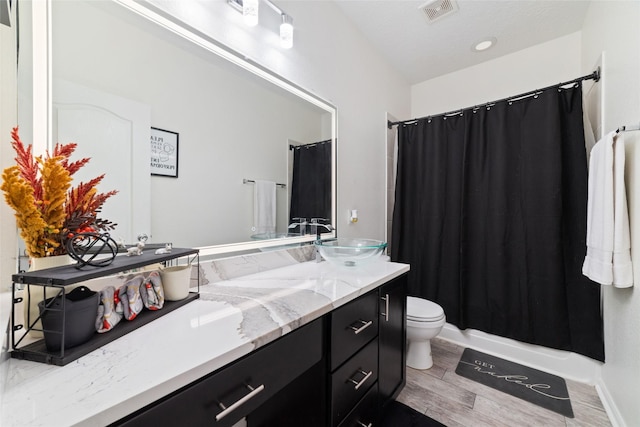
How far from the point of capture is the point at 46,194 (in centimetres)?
62

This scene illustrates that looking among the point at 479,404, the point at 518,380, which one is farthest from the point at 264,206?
the point at 518,380

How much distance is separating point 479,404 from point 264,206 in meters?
1.70

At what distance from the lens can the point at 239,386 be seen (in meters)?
0.62

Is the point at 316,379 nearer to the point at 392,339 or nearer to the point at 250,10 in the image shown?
the point at 392,339

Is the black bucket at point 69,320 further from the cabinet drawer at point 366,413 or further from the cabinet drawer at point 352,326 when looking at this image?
the cabinet drawer at point 366,413

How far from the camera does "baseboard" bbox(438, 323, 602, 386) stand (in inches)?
66.9

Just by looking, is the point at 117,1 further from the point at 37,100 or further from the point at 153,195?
the point at 153,195

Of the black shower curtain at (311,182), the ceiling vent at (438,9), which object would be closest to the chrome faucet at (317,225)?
the black shower curtain at (311,182)

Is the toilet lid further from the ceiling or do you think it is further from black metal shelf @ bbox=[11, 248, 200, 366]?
the ceiling

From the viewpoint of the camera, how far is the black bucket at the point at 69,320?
0.54 meters

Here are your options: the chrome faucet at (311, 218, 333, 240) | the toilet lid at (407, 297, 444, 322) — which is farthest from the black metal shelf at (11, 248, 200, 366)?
the toilet lid at (407, 297, 444, 322)

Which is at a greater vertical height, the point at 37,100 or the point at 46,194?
the point at 37,100

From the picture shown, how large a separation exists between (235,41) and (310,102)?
581 mm

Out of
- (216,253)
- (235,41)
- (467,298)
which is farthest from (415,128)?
(216,253)
